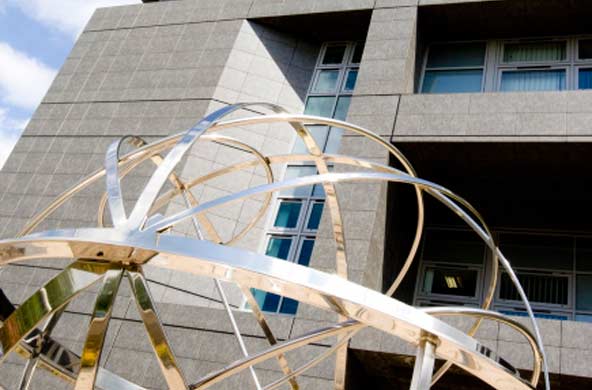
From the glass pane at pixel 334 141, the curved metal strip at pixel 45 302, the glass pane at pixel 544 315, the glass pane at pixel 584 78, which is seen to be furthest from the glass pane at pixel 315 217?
the curved metal strip at pixel 45 302

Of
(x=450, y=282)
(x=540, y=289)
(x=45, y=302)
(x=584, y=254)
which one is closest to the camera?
(x=45, y=302)

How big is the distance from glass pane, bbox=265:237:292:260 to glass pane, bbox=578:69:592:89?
7580mm

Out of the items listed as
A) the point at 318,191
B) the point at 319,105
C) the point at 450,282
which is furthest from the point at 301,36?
the point at 450,282

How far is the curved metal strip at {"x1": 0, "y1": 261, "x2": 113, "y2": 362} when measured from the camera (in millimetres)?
4391

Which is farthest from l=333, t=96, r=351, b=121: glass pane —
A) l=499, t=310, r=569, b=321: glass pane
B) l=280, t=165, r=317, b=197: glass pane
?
l=499, t=310, r=569, b=321: glass pane

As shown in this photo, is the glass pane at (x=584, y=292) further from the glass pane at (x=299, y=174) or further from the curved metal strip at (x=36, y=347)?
the curved metal strip at (x=36, y=347)

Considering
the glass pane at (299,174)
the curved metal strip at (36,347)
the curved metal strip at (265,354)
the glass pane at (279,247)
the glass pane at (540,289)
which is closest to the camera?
the curved metal strip at (265,354)

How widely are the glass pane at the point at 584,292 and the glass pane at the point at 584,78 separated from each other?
445cm

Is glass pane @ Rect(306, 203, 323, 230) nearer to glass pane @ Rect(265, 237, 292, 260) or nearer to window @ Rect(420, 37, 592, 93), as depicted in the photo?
glass pane @ Rect(265, 237, 292, 260)

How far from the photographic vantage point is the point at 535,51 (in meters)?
15.5

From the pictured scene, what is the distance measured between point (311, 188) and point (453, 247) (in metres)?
3.56

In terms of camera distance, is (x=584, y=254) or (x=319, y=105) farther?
(x=319, y=105)

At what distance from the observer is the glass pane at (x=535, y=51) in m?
15.3

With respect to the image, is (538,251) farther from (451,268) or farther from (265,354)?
(265,354)
